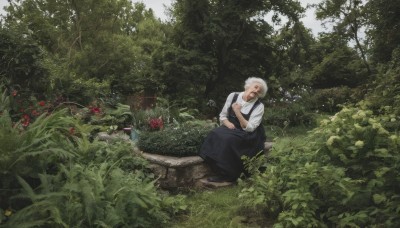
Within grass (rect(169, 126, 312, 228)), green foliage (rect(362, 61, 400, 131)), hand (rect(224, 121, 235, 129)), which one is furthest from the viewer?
hand (rect(224, 121, 235, 129))

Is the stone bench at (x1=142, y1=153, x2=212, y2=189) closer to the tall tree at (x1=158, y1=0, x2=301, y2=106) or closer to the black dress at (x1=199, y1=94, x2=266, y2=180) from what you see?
the black dress at (x1=199, y1=94, x2=266, y2=180)

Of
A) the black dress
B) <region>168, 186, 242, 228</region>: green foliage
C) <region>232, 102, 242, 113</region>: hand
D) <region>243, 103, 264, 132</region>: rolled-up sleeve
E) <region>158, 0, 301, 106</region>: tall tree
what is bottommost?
<region>168, 186, 242, 228</region>: green foliage

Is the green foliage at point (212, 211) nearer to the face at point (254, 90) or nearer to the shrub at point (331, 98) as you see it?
the face at point (254, 90)

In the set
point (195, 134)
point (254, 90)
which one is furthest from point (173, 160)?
point (254, 90)

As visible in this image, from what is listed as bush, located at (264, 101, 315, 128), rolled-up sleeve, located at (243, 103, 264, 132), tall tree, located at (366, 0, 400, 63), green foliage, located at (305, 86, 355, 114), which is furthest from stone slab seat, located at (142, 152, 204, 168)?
tall tree, located at (366, 0, 400, 63)

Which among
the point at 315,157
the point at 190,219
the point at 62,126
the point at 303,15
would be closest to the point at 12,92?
the point at 62,126

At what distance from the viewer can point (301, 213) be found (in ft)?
10.2

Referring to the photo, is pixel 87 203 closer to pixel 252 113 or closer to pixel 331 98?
pixel 252 113

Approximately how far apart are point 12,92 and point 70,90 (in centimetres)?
240

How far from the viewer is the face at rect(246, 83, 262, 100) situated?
5.47 meters

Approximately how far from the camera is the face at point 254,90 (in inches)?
215

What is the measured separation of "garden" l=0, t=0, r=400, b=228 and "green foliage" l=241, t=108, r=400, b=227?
1 cm

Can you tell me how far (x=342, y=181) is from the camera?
302 centimetres

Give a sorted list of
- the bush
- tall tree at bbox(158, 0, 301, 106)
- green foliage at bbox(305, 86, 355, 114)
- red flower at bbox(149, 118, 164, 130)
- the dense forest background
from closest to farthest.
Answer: red flower at bbox(149, 118, 164, 130), the dense forest background, tall tree at bbox(158, 0, 301, 106), the bush, green foliage at bbox(305, 86, 355, 114)
